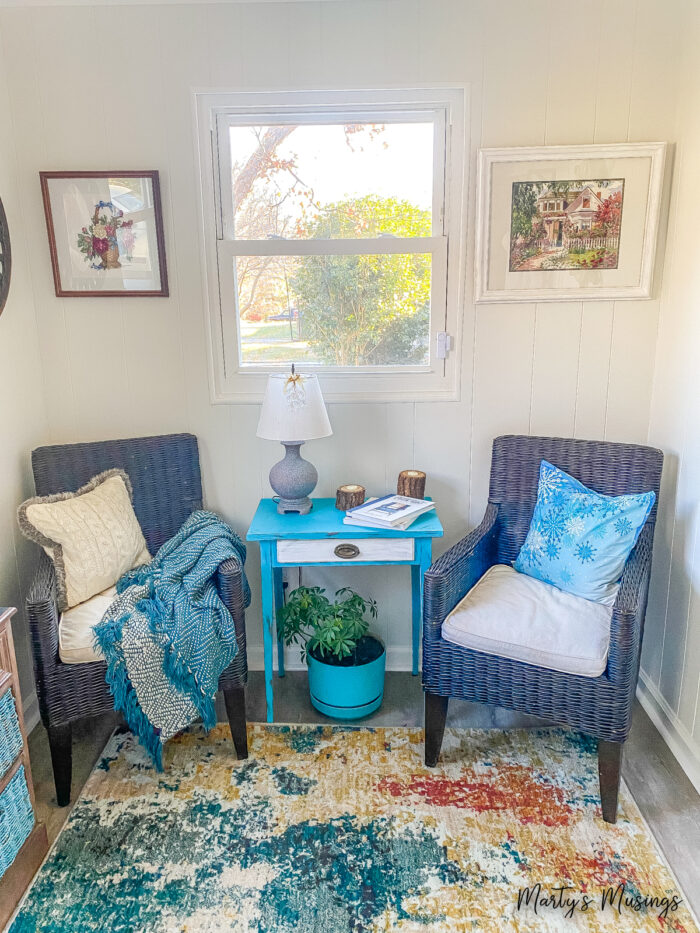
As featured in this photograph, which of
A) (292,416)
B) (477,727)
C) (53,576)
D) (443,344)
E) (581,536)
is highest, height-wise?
(443,344)

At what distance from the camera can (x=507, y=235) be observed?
2227 mm

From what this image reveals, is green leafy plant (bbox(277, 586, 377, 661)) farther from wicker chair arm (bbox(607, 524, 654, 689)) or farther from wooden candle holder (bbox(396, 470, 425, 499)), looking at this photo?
wicker chair arm (bbox(607, 524, 654, 689))

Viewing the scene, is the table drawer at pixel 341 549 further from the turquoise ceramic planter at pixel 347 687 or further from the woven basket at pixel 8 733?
the woven basket at pixel 8 733

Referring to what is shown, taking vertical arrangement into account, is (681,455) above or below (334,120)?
below

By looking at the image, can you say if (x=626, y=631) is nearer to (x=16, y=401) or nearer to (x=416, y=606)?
(x=416, y=606)

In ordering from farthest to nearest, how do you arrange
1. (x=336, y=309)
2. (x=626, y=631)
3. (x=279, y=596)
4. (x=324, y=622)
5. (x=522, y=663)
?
(x=279, y=596) → (x=336, y=309) → (x=324, y=622) → (x=522, y=663) → (x=626, y=631)

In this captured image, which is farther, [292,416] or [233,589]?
[292,416]

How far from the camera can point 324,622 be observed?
213cm

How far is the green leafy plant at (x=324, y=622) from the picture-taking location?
2.11m

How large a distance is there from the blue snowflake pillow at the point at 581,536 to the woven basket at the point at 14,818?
1.56m

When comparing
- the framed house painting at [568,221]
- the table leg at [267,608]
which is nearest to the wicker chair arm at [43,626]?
the table leg at [267,608]

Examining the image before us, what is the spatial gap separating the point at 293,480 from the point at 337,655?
0.61m

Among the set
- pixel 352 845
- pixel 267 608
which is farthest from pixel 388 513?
pixel 352 845

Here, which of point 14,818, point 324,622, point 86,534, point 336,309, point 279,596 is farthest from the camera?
point 279,596
